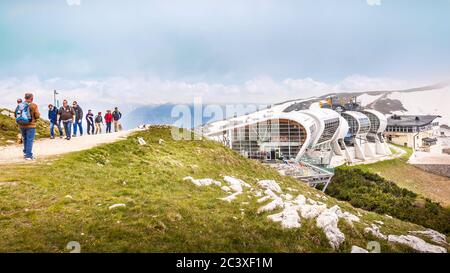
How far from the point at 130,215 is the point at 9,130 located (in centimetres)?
1412

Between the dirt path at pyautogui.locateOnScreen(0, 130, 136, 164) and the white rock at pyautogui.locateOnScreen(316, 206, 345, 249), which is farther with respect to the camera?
the dirt path at pyautogui.locateOnScreen(0, 130, 136, 164)

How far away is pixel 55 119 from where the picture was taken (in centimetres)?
1641

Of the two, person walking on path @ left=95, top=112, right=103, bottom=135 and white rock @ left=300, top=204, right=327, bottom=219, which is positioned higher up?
person walking on path @ left=95, top=112, right=103, bottom=135

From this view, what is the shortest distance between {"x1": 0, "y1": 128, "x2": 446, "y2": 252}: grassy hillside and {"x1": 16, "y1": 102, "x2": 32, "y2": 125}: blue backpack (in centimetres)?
144

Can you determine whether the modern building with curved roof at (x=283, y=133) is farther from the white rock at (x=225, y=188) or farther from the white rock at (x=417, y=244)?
the white rock at (x=417, y=244)

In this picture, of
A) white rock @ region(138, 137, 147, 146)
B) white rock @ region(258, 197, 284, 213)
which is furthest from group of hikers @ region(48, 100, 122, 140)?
white rock @ region(258, 197, 284, 213)

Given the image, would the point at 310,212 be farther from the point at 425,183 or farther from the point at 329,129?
the point at 329,129

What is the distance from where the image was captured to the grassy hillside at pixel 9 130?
16.4m

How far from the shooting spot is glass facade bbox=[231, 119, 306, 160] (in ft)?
142

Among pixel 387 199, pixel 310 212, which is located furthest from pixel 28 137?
pixel 387 199

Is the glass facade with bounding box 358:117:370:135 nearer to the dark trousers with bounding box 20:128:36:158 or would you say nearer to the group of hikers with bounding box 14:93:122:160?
the group of hikers with bounding box 14:93:122:160

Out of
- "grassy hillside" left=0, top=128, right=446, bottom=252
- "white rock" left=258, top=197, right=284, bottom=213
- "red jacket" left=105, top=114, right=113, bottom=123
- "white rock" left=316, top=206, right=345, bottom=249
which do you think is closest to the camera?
"grassy hillside" left=0, top=128, right=446, bottom=252

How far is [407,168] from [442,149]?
1458 cm
